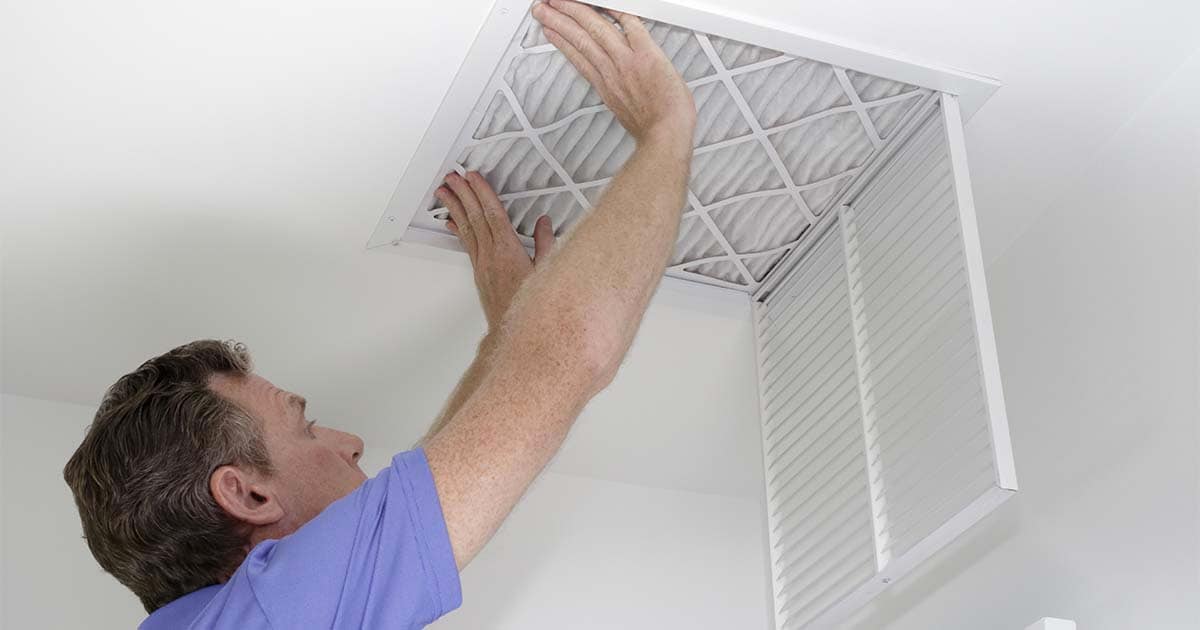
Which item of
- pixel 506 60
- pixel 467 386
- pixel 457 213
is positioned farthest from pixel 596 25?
pixel 467 386

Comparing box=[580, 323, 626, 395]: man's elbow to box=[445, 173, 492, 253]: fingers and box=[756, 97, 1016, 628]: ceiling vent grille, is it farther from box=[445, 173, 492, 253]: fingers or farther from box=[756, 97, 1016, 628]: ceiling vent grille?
box=[445, 173, 492, 253]: fingers

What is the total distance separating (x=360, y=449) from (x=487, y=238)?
393 millimetres

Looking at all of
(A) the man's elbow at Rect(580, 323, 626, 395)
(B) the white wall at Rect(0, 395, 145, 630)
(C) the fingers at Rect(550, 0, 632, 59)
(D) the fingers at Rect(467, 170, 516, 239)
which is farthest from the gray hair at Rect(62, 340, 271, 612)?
(B) the white wall at Rect(0, 395, 145, 630)

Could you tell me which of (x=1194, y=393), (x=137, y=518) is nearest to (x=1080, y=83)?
(x=1194, y=393)

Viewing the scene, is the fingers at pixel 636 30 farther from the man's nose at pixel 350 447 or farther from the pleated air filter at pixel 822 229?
the man's nose at pixel 350 447

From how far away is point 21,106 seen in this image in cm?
183

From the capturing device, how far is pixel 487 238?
2035mm

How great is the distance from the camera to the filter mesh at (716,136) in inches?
72.9

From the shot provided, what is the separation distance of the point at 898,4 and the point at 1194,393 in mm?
606

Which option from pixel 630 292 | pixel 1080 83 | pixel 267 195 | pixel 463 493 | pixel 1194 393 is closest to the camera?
pixel 463 493

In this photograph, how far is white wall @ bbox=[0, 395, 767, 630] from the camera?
90.8 inches

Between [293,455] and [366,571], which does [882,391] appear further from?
[366,571]

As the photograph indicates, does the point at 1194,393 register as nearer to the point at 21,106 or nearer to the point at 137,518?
the point at 137,518

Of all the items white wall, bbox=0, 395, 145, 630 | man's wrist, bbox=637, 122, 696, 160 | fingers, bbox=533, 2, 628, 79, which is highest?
fingers, bbox=533, 2, 628, 79
